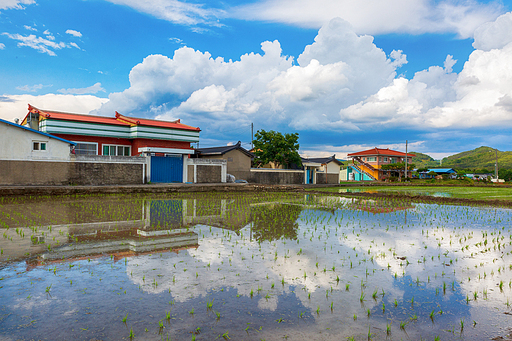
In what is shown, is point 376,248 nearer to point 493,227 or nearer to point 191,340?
point 191,340

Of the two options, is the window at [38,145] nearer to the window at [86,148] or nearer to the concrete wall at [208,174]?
the window at [86,148]

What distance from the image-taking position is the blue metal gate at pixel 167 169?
2614 cm

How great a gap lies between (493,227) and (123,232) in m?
11.8

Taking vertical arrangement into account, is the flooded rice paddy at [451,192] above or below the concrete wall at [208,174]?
below

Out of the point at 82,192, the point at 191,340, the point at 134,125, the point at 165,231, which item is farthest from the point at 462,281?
the point at 134,125

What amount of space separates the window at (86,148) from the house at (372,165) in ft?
158

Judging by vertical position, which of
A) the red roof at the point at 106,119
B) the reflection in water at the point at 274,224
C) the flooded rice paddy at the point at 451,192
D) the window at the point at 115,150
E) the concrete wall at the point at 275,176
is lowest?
the reflection in water at the point at 274,224

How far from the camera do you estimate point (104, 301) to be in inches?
171

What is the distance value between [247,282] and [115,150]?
84.5 ft

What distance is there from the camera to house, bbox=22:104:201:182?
2539 cm

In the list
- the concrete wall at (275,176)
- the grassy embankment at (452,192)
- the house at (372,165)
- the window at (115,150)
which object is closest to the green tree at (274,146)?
the concrete wall at (275,176)

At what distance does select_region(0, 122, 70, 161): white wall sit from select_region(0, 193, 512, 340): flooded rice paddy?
13.2 meters

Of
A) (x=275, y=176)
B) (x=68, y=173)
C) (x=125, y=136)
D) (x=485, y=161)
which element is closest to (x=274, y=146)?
(x=275, y=176)

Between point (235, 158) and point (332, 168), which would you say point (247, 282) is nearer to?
point (235, 158)
